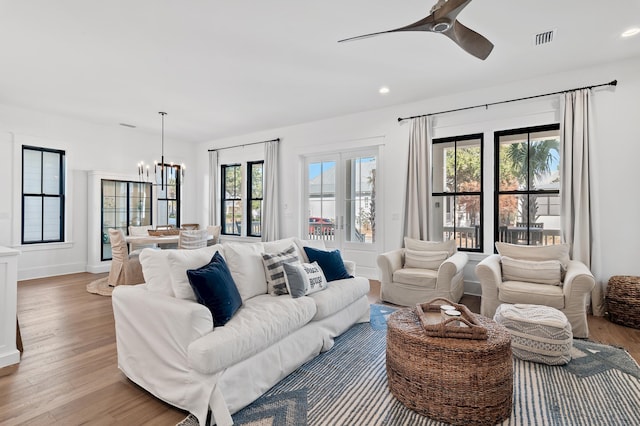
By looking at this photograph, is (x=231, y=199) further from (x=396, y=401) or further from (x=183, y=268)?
(x=396, y=401)

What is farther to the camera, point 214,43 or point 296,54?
point 296,54

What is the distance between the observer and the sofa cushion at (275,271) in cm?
295

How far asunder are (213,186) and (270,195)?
190cm

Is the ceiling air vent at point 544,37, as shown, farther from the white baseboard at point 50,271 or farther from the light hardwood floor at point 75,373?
the white baseboard at point 50,271

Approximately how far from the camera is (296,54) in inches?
146

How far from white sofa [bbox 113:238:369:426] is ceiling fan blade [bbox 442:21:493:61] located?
2.27 metres

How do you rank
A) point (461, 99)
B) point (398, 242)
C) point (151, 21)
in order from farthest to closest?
point (398, 242), point (461, 99), point (151, 21)

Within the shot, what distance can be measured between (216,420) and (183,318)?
0.59m

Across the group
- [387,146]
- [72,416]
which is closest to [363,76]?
[387,146]

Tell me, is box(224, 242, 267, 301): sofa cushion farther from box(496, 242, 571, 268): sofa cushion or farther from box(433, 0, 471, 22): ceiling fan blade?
box(496, 242, 571, 268): sofa cushion

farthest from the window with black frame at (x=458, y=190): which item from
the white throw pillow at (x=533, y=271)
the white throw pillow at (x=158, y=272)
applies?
the white throw pillow at (x=158, y=272)

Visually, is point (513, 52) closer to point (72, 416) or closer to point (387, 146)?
point (387, 146)

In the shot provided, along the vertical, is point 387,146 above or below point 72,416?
above

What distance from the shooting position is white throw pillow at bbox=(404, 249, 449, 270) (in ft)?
14.5
